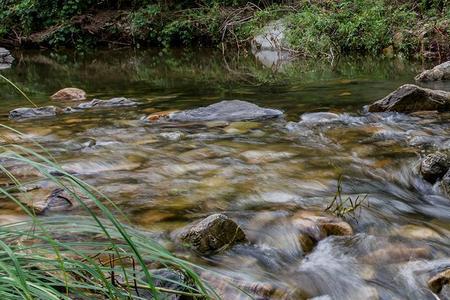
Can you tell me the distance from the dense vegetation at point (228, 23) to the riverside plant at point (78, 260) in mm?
8753

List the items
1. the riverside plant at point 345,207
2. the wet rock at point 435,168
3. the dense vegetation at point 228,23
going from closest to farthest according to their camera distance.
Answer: the riverside plant at point 345,207
the wet rock at point 435,168
the dense vegetation at point 228,23

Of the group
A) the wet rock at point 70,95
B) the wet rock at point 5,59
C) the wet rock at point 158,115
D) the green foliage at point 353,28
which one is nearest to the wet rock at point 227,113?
the wet rock at point 158,115

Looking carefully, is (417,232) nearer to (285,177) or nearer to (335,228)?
(335,228)

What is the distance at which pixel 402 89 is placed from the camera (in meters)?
4.99

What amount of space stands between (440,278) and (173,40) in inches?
562

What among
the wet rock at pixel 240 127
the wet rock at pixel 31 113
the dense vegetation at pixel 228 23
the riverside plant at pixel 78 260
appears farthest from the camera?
the dense vegetation at pixel 228 23

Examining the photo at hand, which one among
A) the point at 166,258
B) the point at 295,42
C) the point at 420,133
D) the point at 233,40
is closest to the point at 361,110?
the point at 420,133

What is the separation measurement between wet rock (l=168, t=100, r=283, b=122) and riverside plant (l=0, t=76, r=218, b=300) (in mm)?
2584

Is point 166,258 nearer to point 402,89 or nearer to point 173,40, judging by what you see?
point 402,89

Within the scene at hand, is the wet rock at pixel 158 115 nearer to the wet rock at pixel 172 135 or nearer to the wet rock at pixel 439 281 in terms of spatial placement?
the wet rock at pixel 172 135

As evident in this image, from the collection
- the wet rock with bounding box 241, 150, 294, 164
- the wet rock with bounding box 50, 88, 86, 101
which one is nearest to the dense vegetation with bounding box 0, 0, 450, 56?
the wet rock with bounding box 50, 88, 86, 101

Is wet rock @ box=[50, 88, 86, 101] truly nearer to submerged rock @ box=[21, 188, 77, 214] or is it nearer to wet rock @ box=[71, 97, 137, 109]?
wet rock @ box=[71, 97, 137, 109]

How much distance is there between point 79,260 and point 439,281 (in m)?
1.33

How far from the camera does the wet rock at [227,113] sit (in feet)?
16.6
